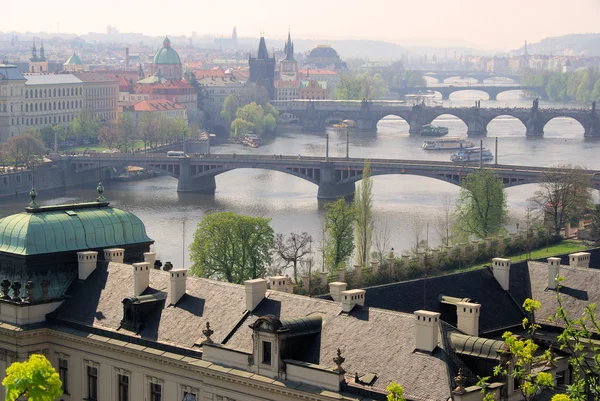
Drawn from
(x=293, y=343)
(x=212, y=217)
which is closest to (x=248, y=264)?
(x=212, y=217)

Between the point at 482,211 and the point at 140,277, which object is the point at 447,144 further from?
the point at 140,277

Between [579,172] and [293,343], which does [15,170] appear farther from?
[293,343]

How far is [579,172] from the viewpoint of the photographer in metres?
85.1

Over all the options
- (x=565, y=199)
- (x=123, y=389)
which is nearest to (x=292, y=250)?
(x=565, y=199)

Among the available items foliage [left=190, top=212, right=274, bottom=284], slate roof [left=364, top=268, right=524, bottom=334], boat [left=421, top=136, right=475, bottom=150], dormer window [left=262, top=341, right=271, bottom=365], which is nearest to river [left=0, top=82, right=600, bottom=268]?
boat [left=421, top=136, right=475, bottom=150]

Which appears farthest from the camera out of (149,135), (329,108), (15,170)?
(329,108)

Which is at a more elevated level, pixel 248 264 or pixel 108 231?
Result: pixel 108 231

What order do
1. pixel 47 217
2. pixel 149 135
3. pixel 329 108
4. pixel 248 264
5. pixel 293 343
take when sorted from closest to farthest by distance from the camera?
pixel 293 343 → pixel 47 217 → pixel 248 264 → pixel 149 135 → pixel 329 108

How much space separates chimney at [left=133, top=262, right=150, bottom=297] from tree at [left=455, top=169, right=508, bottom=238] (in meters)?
40.7

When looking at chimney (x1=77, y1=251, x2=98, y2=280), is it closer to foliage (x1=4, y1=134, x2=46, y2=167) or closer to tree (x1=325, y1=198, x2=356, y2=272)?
tree (x1=325, y1=198, x2=356, y2=272)

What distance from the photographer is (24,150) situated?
12006cm

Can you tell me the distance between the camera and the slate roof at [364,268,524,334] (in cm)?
3566

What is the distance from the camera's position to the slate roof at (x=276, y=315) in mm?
28969

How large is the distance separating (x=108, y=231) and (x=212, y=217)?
77.9ft
